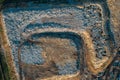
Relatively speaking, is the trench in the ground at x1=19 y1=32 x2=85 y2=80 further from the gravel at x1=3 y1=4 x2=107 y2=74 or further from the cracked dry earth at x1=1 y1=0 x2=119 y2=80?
the gravel at x1=3 y1=4 x2=107 y2=74

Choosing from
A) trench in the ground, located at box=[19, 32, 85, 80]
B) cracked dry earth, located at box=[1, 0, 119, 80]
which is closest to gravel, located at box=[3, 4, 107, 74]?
cracked dry earth, located at box=[1, 0, 119, 80]

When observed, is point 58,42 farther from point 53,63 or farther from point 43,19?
point 43,19

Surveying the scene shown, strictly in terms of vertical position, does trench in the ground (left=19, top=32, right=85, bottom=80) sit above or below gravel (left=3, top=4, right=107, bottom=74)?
below

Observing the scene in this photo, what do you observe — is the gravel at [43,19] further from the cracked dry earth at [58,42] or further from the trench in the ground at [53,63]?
the trench in the ground at [53,63]

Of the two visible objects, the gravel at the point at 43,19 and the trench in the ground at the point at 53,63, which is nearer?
the gravel at the point at 43,19

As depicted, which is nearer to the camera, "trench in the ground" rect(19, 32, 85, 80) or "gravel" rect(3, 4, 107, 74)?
"gravel" rect(3, 4, 107, 74)

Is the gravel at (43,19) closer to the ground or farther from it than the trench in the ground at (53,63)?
farther from it

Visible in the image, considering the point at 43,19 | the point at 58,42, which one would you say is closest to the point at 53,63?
the point at 58,42

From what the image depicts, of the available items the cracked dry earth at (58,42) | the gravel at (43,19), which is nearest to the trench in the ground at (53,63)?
the cracked dry earth at (58,42)
